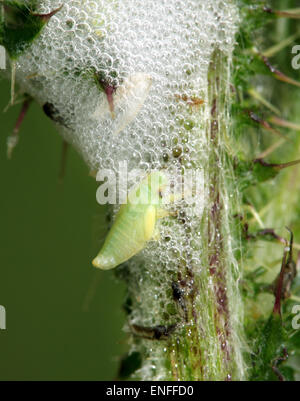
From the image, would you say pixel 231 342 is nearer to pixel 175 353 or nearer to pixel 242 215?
pixel 175 353

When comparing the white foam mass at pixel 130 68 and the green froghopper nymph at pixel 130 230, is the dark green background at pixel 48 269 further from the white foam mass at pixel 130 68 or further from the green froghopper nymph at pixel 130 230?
the green froghopper nymph at pixel 130 230

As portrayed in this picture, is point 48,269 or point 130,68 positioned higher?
point 130,68

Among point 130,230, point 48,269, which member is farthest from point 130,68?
point 48,269

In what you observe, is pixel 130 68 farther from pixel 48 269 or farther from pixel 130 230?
pixel 48 269

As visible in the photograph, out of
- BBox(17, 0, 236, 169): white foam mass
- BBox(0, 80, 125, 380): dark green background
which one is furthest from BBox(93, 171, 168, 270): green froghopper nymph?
BBox(0, 80, 125, 380): dark green background

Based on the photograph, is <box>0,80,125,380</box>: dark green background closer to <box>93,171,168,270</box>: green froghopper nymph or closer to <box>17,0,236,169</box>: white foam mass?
<box>17,0,236,169</box>: white foam mass
